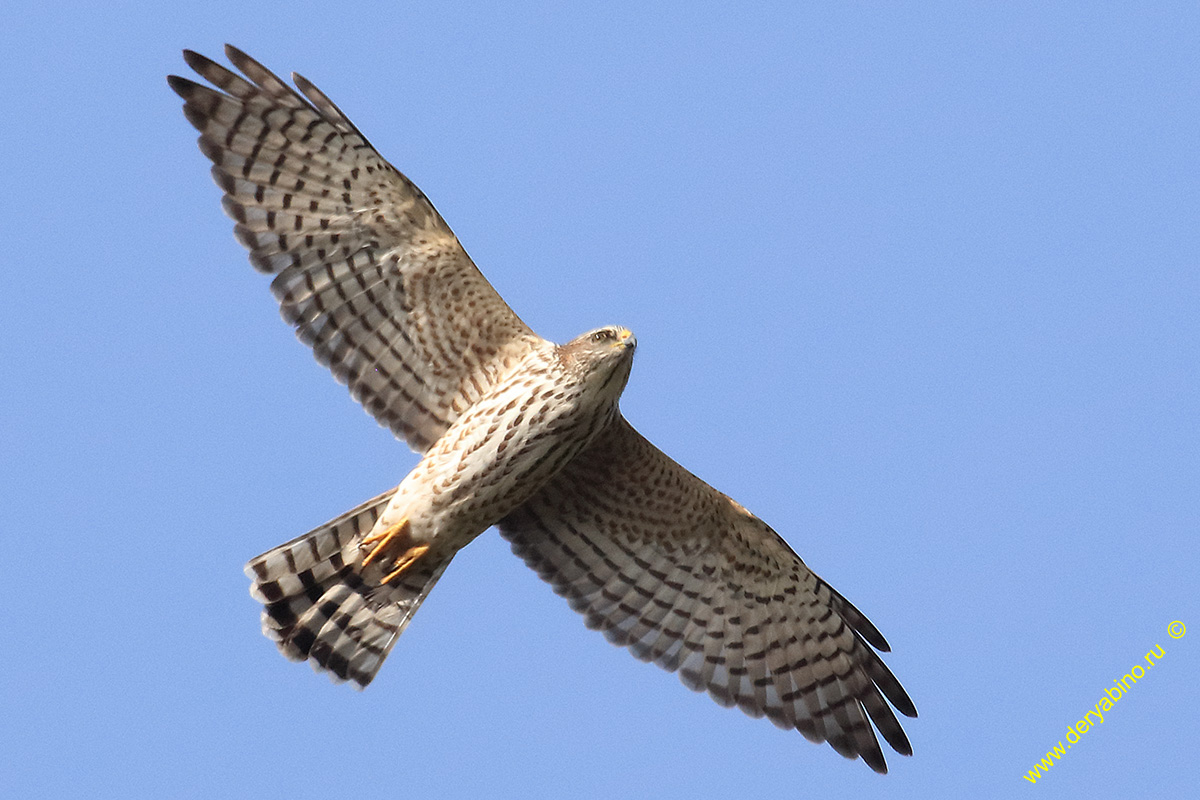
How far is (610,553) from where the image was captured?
39.5 feet

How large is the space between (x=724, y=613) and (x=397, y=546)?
7.48 feet

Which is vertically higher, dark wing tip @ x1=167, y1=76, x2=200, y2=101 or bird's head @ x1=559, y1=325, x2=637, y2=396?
bird's head @ x1=559, y1=325, x2=637, y2=396

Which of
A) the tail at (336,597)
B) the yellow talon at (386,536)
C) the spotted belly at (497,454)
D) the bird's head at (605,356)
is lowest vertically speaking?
the tail at (336,597)

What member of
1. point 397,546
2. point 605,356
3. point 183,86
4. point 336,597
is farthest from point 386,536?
point 183,86

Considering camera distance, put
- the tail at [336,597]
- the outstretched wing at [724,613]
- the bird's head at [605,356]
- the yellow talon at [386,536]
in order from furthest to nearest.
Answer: the outstretched wing at [724,613] → the tail at [336,597] → the yellow talon at [386,536] → the bird's head at [605,356]

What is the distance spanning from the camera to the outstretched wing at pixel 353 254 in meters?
11.3

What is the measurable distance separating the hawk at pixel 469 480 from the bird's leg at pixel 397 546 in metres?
0.01

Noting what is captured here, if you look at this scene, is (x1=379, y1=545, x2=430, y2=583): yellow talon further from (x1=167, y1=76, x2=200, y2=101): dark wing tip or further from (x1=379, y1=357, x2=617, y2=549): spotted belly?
(x1=167, y1=76, x2=200, y2=101): dark wing tip

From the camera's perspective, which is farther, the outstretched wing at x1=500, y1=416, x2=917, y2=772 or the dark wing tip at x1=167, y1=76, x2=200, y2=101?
the outstretched wing at x1=500, y1=416, x2=917, y2=772

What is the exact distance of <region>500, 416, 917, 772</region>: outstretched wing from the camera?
39.3 ft

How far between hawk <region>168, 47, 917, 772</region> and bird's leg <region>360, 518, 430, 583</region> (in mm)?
12

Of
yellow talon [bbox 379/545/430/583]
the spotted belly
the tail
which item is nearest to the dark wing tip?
the spotted belly

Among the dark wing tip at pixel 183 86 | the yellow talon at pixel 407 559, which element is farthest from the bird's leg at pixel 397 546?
the dark wing tip at pixel 183 86

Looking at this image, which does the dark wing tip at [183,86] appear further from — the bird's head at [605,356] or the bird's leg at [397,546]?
the bird's leg at [397,546]
